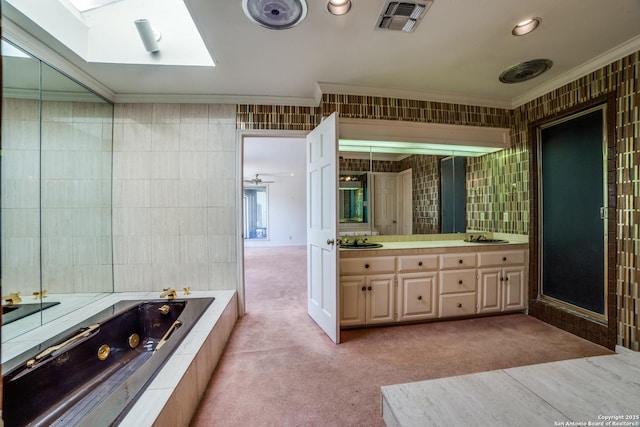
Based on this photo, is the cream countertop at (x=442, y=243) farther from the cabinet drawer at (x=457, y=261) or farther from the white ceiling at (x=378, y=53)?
the white ceiling at (x=378, y=53)

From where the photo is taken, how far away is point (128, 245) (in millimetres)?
2756

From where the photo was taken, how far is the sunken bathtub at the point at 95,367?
1382mm

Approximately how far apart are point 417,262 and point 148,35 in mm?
2948

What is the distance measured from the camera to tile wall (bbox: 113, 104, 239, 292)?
2750 millimetres

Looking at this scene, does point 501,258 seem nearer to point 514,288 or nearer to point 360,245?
point 514,288

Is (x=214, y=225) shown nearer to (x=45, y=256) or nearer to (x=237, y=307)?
(x=237, y=307)

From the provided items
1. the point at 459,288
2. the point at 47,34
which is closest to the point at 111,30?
the point at 47,34

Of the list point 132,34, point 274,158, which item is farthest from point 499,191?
point 274,158

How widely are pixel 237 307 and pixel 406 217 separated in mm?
2081

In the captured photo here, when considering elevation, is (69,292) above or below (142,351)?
above

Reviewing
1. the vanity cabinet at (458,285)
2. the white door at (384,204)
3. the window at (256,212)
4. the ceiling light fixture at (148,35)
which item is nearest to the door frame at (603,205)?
the vanity cabinet at (458,285)

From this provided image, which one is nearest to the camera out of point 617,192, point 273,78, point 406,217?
point 617,192

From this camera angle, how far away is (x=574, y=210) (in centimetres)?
246

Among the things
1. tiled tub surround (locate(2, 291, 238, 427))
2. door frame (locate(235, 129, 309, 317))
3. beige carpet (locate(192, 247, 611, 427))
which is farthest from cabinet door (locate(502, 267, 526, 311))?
tiled tub surround (locate(2, 291, 238, 427))
